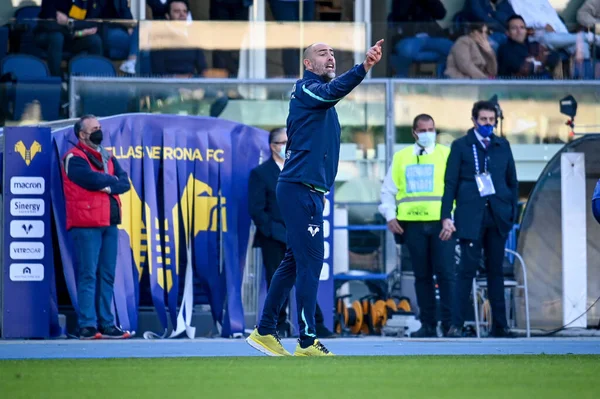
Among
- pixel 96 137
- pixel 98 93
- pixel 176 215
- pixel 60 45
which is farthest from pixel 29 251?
pixel 60 45

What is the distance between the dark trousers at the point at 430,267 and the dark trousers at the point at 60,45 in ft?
15.8

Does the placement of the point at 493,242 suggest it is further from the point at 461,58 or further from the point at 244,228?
the point at 461,58

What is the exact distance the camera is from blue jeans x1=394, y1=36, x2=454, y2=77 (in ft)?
55.5

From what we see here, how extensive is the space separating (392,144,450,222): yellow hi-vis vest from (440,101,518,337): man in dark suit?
0.31m

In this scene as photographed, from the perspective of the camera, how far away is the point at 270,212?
45.5 ft

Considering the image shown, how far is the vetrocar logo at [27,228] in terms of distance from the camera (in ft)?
44.8

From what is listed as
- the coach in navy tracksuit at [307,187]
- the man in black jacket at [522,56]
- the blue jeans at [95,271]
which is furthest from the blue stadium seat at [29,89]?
the coach in navy tracksuit at [307,187]

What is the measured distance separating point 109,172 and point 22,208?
923 millimetres

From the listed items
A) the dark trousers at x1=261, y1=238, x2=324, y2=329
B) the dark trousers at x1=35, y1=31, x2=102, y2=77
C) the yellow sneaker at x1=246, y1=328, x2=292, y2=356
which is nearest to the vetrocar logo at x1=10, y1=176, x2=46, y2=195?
the dark trousers at x1=261, y1=238, x2=324, y2=329

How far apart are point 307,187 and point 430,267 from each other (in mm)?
4614

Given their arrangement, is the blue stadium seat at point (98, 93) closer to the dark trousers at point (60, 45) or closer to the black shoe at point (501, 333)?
the dark trousers at point (60, 45)

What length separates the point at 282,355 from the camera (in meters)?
9.62

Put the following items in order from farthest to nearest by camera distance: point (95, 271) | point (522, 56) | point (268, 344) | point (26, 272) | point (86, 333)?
point (522, 56) → point (26, 272) → point (95, 271) → point (86, 333) → point (268, 344)

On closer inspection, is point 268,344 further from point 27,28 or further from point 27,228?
point 27,28
